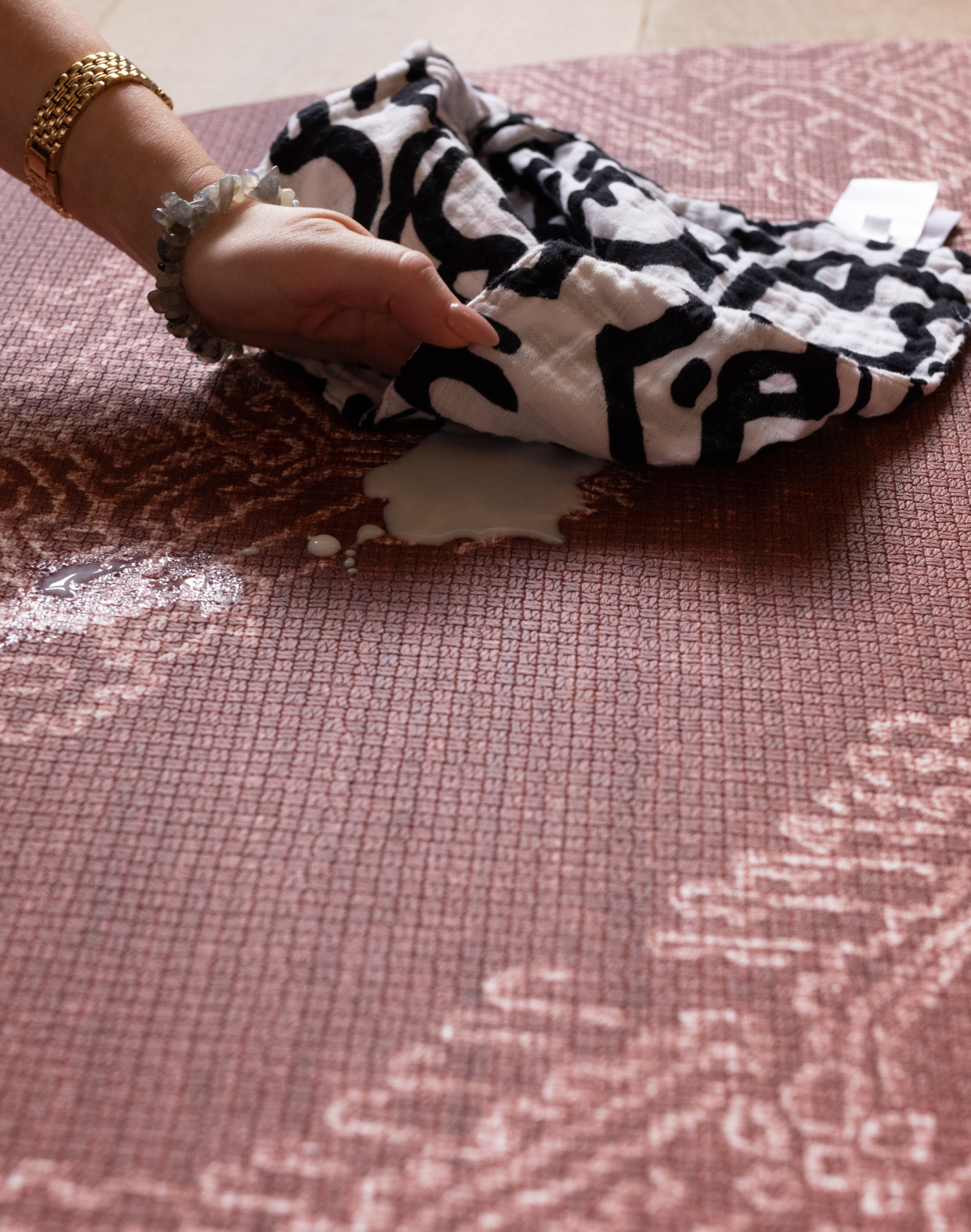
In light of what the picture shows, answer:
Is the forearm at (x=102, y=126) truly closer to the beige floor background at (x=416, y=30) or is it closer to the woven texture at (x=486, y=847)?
the woven texture at (x=486, y=847)

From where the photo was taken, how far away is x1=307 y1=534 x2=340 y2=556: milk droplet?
454 millimetres

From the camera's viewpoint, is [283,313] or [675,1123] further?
[283,313]

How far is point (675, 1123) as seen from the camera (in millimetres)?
303

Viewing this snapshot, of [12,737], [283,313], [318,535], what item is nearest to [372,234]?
[283,313]

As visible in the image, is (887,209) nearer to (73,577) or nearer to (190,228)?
(190,228)

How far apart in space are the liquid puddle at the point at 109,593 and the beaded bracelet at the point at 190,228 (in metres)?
0.13

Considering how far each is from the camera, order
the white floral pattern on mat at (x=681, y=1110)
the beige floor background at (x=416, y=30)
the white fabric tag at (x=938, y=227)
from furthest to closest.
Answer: the beige floor background at (x=416, y=30), the white fabric tag at (x=938, y=227), the white floral pattern on mat at (x=681, y=1110)

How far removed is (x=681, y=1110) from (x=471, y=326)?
0.31m

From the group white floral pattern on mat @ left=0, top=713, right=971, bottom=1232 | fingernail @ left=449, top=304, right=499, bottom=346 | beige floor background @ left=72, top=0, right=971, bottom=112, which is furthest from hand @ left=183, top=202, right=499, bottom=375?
beige floor background @ left=72, top=0, right=971, bottom=112

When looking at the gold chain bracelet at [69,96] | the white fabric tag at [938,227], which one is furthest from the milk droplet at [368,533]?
the white fabric tag at [938,227]

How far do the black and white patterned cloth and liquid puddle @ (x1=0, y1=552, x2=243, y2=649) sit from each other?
12cm

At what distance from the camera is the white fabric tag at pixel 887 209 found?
640mm

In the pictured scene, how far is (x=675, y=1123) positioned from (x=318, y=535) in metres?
0.27

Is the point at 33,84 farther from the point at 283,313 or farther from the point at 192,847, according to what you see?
the point at 192,847
